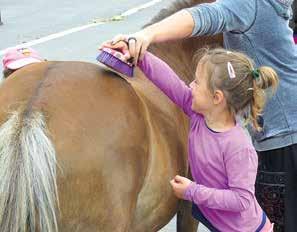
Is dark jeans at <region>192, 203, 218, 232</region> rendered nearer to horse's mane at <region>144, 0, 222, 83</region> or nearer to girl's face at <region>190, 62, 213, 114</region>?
girl's face at <region>190, 62, 213, 114</region>

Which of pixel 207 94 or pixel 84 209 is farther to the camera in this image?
pixel 207 94

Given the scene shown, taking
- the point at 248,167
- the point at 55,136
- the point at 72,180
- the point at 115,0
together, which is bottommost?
the point at 115,0

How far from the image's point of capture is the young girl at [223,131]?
8.32ft

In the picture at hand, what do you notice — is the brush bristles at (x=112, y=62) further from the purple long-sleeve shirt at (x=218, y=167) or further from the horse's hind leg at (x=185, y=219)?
the horse's hind leg at (x=185, y=219)

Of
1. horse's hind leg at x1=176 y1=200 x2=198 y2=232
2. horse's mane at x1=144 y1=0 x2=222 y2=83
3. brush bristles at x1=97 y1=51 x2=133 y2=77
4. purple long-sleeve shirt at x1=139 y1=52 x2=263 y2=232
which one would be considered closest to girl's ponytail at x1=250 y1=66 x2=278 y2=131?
purple long-sleeve shirt at x1=139 y1=52 x2=263 y2=232

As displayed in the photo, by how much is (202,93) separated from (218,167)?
291 mm

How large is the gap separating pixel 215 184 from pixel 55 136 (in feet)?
2.42

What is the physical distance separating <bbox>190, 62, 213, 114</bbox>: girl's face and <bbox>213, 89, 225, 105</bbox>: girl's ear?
0.7 inches

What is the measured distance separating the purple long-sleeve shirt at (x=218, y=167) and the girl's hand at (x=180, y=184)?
2 cm

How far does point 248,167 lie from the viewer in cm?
254

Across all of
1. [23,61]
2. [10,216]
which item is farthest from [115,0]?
[10,216]

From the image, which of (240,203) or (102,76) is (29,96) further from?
(240,203)

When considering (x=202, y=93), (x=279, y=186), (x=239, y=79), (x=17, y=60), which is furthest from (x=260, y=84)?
(x=17, y=60)

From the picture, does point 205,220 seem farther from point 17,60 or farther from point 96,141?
point 17,60
